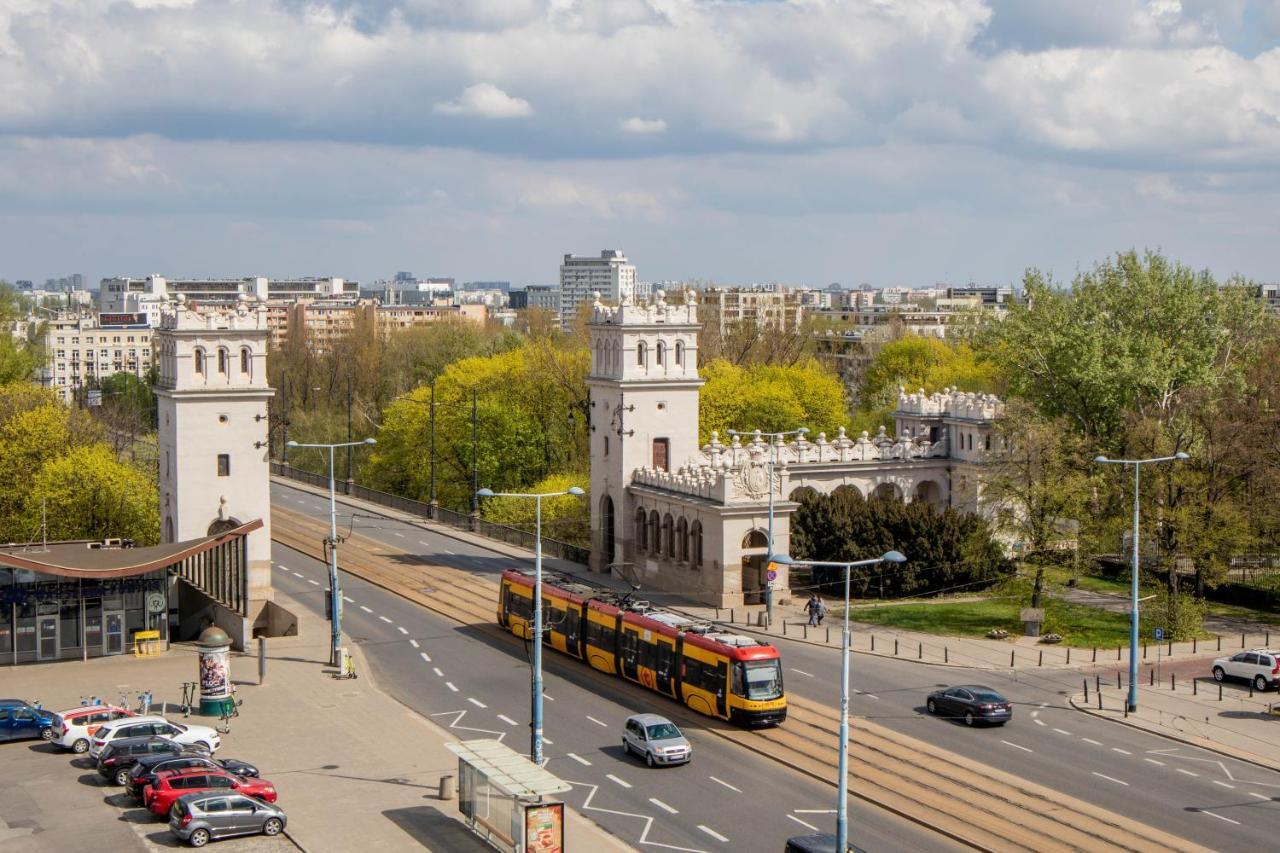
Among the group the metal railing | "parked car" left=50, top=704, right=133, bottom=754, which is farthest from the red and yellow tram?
the metal railing

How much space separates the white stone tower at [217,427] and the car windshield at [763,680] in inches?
1031

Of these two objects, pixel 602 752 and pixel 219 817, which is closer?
pixel 219 817

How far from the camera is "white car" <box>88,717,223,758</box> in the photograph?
4534 centimetres

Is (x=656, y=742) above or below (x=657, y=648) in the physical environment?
below

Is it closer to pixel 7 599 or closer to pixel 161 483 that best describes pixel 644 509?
pixel 161 483

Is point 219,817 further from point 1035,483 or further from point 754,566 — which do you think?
point 1035,483

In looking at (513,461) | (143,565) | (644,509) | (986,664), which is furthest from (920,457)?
(143,565)

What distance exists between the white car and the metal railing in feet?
122

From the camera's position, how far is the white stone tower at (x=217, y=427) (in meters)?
66.4

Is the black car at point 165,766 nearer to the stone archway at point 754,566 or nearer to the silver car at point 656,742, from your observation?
the silver car at point 656,742

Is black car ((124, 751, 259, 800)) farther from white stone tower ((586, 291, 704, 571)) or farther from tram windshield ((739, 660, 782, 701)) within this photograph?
white stone tower ((586, 291, 704, 571))

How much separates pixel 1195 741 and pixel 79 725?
33659 millimetres

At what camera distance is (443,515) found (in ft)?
337

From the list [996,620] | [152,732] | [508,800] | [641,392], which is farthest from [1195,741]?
[641,392]
